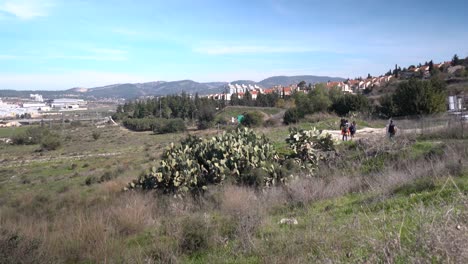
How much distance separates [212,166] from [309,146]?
4070 millimetres

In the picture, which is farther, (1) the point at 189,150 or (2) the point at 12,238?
(1) the point at 189,150

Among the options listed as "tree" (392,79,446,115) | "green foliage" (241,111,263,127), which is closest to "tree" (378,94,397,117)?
"tree" (392,79,446,115)

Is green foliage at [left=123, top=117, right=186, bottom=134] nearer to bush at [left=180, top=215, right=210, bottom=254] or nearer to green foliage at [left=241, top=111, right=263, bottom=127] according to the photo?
green foliage at [left=241, top=111, right=263, bottom=127]

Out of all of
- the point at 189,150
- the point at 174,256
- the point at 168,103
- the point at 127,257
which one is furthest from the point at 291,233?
the point at 168,103

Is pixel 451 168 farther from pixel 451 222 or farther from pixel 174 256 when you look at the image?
pixel 174 256

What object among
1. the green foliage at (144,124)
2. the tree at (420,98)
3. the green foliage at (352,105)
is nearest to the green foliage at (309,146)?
the tree at (420,98)

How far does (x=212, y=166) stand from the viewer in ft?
40.2

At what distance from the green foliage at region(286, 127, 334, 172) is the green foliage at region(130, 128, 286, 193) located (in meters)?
1.19

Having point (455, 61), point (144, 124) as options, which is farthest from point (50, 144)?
point (455, 61)

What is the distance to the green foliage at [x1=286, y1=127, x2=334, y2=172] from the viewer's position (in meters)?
13.9

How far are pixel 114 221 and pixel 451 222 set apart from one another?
5.77 m

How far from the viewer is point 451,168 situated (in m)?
8.77

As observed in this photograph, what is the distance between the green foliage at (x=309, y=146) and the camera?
13.9 meters

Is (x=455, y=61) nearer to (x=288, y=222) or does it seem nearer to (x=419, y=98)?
(x=419, y=98)
